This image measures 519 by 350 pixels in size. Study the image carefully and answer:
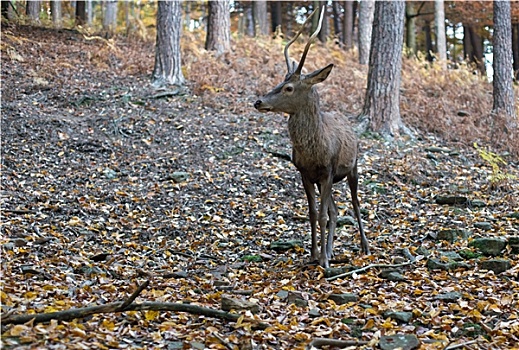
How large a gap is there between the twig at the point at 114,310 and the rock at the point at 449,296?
1.90 metres

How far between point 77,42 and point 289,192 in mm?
9173

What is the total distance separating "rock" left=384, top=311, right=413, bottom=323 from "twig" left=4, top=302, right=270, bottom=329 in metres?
1.17

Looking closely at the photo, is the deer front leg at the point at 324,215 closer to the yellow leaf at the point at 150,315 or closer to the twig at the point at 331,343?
the twig at the point at 331,343

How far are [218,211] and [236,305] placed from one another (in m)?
4.01

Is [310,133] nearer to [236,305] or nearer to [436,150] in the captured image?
[236,305]

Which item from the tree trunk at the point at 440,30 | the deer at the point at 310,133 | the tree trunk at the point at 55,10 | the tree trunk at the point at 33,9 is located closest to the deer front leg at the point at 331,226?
the deer at the point at 310,133

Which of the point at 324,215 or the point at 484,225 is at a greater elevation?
the point at 324,215

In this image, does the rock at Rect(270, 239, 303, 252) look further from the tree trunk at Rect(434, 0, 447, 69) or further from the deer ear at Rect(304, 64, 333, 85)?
the tree trunk at Rect(434, 0, 447, 69)

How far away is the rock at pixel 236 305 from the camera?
5.43 meters

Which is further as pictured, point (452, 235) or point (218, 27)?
point (218, 27)

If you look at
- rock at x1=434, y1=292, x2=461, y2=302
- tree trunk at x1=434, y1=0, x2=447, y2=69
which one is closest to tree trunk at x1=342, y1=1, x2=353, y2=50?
tree trunk at x1=434, y1=0, x2=447, y2=69

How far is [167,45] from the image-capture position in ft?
46.7

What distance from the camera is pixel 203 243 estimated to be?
26.9 feet

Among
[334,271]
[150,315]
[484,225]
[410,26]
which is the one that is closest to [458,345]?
[334,271]
